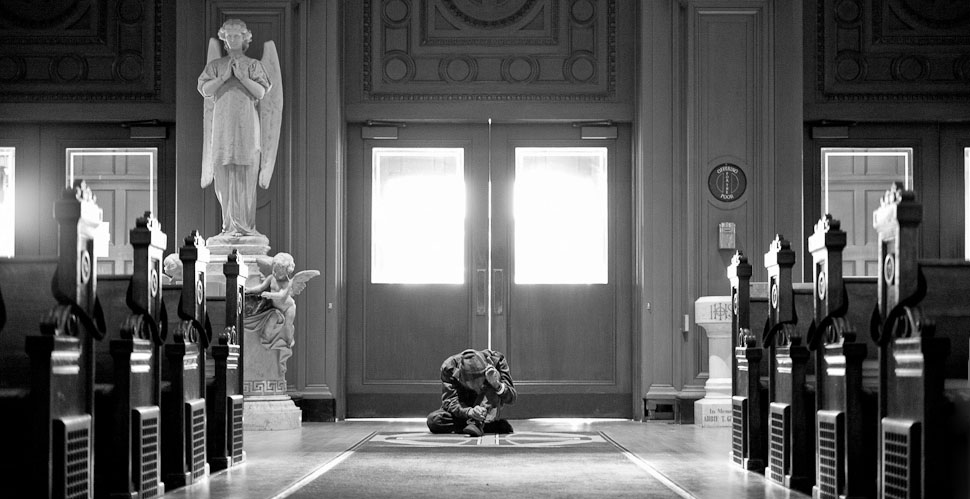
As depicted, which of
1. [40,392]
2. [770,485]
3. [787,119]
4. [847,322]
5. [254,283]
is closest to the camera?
[40,392]

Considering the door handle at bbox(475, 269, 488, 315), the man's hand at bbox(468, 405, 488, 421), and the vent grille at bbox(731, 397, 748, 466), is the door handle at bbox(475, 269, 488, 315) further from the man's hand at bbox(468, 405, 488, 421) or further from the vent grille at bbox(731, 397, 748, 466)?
the vent grille at bbox(731, 397, 748, 466)

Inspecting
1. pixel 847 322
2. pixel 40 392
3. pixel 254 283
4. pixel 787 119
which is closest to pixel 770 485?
pixel 847 322

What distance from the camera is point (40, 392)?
3791 mm

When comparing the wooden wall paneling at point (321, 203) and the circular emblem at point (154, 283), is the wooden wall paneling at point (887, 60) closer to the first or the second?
the wooden wall paneling at point (321, 203)

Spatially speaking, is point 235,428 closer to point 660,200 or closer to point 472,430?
point 472,430

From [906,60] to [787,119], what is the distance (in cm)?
111

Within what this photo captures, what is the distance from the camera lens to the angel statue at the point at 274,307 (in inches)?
344

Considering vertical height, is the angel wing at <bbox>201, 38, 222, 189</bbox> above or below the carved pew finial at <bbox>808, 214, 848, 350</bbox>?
above

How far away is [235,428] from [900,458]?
3.35m

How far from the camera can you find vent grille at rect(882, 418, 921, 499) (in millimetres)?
3844

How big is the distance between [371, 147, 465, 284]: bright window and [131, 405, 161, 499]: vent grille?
5682mm

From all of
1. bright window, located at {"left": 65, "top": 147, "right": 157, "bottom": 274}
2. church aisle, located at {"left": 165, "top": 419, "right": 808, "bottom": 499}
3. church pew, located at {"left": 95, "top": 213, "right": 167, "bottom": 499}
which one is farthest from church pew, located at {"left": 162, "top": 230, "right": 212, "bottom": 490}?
bright window, located at {"left": 65, "top": 147, "right": 157, "bottom": 274}

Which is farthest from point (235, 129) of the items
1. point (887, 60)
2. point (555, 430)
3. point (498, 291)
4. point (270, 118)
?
point (887, 60)

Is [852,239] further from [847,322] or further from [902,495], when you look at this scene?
[902,495]
